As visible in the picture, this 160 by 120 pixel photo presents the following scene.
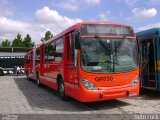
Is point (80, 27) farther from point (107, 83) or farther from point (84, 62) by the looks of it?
point (107, 83)

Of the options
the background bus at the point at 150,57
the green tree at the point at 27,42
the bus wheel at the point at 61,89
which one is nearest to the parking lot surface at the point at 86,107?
the bus wheel at the point at 61,89

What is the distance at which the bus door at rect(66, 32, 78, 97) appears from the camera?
33.1ft

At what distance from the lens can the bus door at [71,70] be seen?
397 inches

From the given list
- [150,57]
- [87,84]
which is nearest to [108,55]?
[87,84]

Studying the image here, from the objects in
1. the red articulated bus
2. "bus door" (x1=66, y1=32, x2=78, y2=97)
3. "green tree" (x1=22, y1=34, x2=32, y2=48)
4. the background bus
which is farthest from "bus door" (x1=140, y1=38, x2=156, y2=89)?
"green tree" (x1=22, y1=34, x2=32, y2=48)

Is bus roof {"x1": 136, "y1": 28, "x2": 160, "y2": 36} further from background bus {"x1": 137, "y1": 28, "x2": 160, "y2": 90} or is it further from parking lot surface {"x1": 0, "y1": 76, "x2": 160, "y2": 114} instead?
parking lot surface {"x1": 0, "y1": 76, "x2": 160, "y2": 114}

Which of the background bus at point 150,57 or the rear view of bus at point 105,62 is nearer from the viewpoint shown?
the rear view of bus at point 105,62

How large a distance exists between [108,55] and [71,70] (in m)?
1.55

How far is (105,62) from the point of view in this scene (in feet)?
31.9

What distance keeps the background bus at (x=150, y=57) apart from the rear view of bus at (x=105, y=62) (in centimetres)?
204

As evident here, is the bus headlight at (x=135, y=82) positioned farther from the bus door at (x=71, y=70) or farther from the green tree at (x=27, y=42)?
the green tree at (x=27, y=42)

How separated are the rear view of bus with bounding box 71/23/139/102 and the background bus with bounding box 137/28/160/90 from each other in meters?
2.04

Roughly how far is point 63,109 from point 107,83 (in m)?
1.82

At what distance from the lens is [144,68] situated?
13.1 metres
